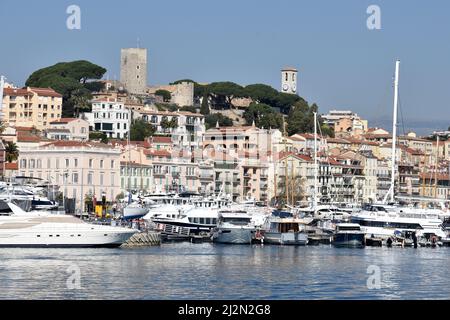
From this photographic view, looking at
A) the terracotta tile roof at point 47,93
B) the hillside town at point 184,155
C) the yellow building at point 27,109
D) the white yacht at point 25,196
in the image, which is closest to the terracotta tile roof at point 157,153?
the hillside town at point 184,155

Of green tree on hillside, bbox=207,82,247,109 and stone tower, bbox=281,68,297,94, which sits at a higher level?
stone tower, bbox=281,68,297,94

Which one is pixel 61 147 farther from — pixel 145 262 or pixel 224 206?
pixel 145 262

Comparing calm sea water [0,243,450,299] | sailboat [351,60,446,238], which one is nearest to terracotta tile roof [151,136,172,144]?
sailboat [351,60,446,238]

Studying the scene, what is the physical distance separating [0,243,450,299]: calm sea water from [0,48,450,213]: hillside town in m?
27.9

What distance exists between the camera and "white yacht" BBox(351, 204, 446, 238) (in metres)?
53.7

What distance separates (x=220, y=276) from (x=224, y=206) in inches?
1166

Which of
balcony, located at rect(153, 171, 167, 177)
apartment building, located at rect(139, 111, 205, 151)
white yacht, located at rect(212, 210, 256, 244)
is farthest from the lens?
apartment building, located at rect(139, 111, 205, 151)

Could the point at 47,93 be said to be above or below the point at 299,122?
above

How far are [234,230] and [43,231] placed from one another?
38.6 ft

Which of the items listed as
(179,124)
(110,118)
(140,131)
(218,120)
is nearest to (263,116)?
(218,120)

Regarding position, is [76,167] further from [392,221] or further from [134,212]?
[392,221]

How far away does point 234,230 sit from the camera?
165ft

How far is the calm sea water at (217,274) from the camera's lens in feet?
77.7

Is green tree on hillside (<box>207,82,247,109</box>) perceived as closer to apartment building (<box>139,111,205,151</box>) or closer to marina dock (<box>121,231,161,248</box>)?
apartment building (<box>139,111,205,151</box>)
